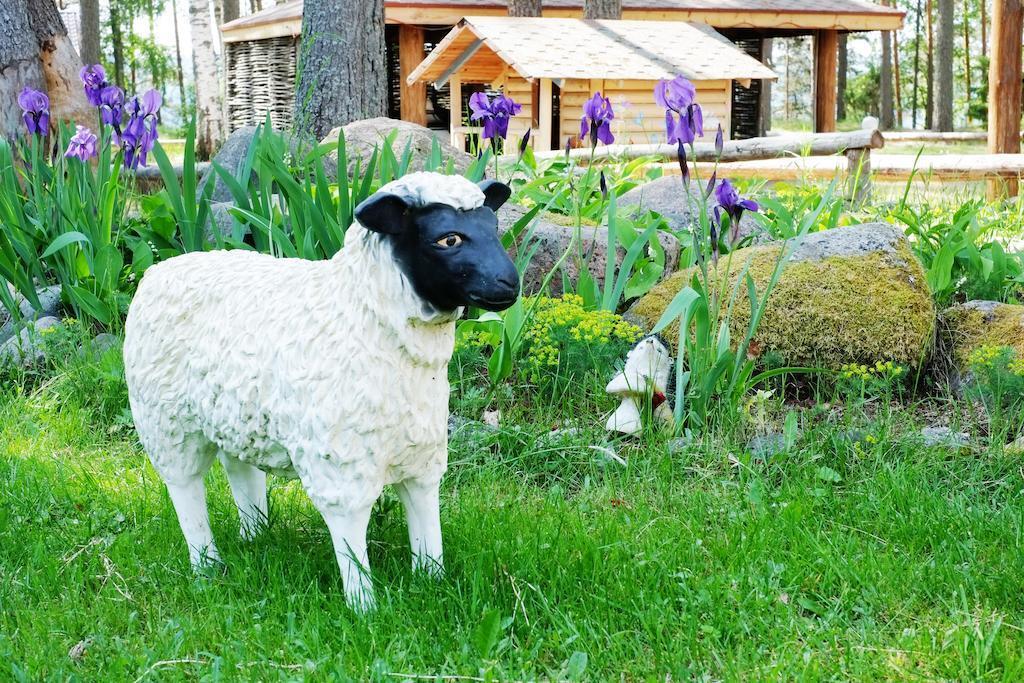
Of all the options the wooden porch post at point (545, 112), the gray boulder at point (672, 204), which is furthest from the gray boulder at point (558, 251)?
the wooden porch post at point (545, 112)

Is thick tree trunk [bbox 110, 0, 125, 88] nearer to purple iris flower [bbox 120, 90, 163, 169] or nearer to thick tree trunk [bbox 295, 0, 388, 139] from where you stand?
thick tree trunk [bbox 295, 0, 388, 139]

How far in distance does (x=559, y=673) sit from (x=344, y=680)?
512 mm

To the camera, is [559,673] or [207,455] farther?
[207,455]

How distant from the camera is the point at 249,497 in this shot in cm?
321

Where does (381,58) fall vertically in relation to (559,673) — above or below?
above

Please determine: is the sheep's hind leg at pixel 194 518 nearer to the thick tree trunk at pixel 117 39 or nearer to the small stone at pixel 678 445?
the small stone at pixel 678 445

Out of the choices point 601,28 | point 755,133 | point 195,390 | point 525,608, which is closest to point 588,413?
point 525,608

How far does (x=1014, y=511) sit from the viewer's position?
329 centimetres

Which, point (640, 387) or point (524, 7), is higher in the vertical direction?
point (524, 7)

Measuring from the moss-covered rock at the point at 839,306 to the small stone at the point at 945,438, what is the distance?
1.83ft

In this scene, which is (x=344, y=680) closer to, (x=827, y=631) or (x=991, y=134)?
(x=827, y=631)

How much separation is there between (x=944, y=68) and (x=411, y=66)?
17.0 meters

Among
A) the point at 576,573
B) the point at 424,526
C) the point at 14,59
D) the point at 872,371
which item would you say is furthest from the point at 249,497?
the point at 14,59

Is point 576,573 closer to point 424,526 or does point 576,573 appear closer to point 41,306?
point 424,526
